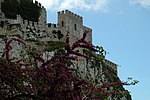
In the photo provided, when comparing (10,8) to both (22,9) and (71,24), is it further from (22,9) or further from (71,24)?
(71,24)

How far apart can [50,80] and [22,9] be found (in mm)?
36448

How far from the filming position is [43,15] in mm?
43719

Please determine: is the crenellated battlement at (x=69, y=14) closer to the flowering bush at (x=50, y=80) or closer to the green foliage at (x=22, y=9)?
the green foliage at (x=22, y=9)

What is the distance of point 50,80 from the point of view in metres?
5.63

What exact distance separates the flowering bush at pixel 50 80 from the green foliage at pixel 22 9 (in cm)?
3529

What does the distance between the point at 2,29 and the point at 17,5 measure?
112 inches

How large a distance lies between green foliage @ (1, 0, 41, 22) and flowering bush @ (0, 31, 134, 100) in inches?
1389

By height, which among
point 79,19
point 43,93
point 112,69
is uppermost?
point 79,19

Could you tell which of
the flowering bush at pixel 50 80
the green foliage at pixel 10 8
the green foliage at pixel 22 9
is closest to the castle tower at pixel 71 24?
the green foliage at pixel 22 9

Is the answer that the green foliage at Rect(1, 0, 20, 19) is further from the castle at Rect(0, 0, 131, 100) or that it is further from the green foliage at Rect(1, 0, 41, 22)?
the castle at Rect(0, 0, 131, 100)

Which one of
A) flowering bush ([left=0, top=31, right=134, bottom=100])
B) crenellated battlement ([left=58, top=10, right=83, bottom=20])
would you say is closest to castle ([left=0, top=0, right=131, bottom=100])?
crenellated battlement ([left=58, top=10, right=83, bottom=20])

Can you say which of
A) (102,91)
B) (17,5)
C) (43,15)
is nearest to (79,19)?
(43,15)

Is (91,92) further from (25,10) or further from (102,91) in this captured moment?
(25,10)

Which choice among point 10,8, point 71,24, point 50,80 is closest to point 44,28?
point 10,8
